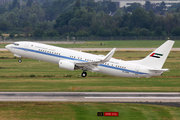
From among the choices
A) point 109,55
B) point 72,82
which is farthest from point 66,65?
point 109,55

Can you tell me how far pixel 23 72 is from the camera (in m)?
69.5

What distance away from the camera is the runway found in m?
43.6

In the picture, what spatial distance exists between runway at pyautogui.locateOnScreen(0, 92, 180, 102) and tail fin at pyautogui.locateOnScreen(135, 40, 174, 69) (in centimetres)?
704

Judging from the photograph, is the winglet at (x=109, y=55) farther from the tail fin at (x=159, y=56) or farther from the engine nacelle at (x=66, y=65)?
the tail fin at (x=159, y=56)

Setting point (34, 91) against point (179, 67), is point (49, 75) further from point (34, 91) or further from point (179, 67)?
point (179, 67)

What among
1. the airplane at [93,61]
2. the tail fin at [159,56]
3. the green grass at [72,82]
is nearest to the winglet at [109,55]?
the airplane at [93,61]

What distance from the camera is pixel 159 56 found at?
53906 millimetres

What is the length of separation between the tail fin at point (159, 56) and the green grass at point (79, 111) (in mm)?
15247

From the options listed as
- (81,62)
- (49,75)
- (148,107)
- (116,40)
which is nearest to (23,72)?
(49,75)

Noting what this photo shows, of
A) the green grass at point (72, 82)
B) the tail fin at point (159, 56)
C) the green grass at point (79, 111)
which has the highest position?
the tail fin at point (159, 56)

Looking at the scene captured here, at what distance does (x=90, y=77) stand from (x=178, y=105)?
1039 inches

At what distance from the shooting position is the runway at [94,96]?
4362 centimetres

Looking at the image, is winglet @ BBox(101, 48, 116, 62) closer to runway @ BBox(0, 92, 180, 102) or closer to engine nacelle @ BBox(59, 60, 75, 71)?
engine nacelle @ BBox(59, 60, 75, 71)

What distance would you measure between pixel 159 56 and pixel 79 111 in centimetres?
2165
